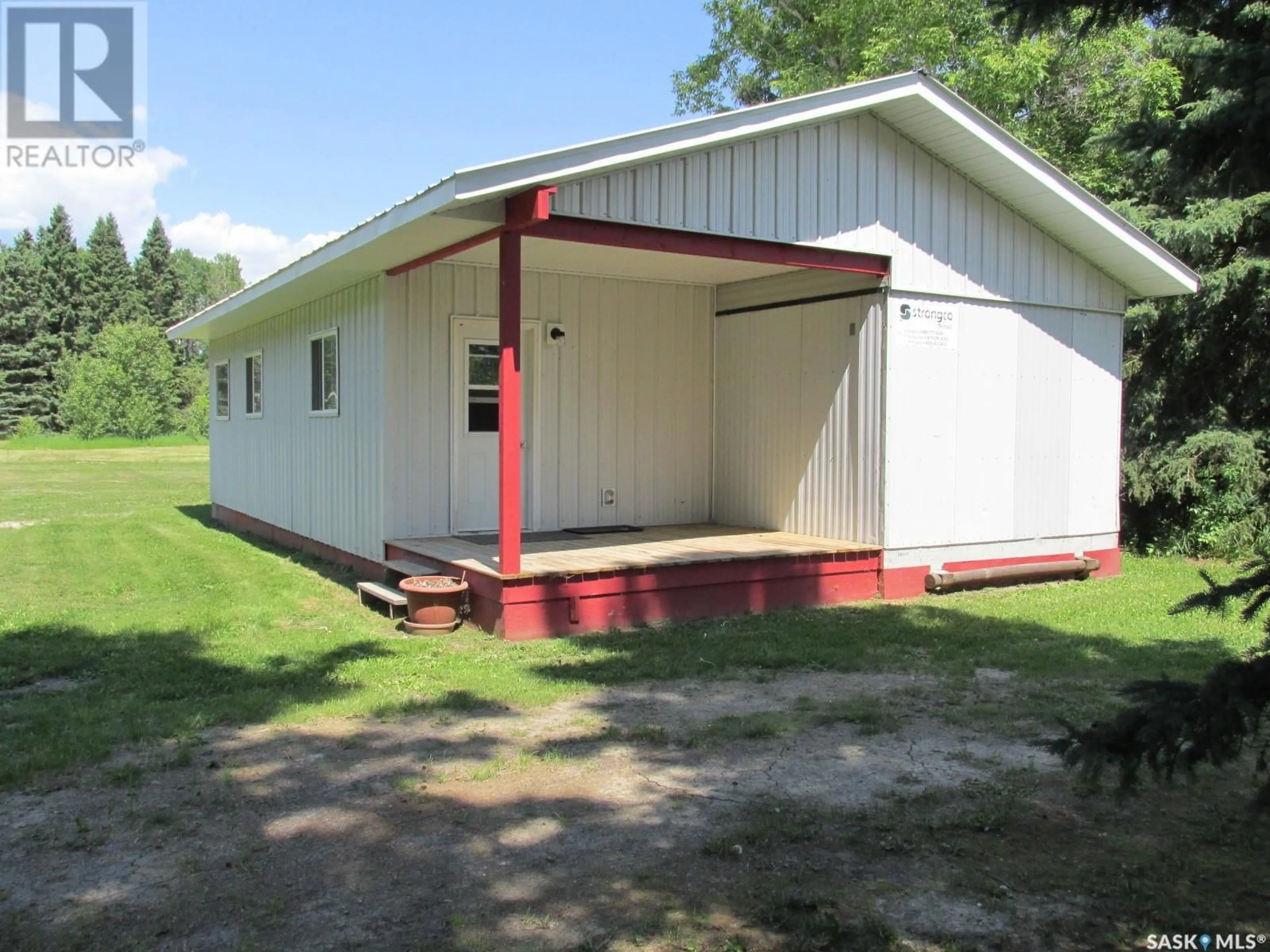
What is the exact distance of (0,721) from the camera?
16.9 ft

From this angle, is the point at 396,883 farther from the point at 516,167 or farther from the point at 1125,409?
the point at 1125,409

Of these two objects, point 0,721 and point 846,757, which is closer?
point 846,757

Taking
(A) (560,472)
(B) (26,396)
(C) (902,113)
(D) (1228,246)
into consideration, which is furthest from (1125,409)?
(B) (26,396)

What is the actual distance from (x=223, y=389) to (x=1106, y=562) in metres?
12.2

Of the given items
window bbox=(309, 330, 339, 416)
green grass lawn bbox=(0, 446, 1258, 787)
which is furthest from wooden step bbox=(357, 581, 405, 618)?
window bbox=(309, 330, 339, 416)

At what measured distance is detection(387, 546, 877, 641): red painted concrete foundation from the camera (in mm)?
7254

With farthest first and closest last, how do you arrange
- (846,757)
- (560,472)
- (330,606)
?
(560,472)
(330,606)
(846,757)

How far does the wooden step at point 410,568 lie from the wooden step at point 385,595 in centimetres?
16

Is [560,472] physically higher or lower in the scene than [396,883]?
higher

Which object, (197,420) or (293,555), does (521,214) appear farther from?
(197,420)

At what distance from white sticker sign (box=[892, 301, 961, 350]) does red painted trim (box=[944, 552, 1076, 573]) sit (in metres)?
1.91

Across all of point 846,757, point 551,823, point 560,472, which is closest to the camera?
point 551,823

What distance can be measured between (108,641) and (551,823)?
174 inches

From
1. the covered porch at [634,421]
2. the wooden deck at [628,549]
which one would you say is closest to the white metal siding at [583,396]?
the covered porch at [634,421]
